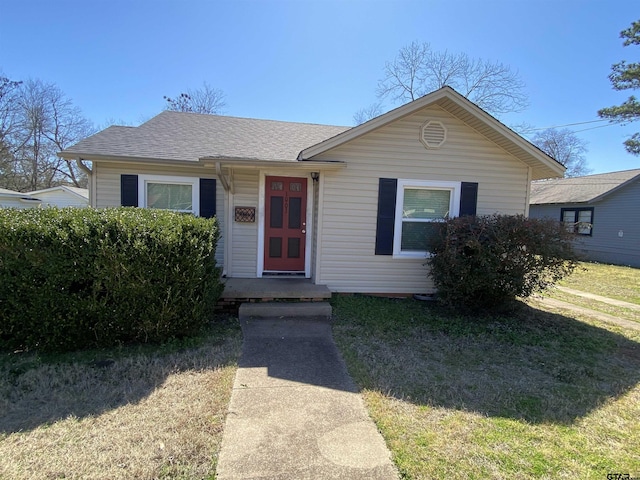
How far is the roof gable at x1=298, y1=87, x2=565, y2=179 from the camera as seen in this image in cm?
573

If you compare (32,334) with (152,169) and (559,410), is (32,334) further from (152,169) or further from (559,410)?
(559,410)

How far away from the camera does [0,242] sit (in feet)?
11.8

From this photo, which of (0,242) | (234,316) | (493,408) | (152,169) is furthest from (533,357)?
(152,169)

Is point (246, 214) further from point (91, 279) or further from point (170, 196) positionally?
point (91, 279)

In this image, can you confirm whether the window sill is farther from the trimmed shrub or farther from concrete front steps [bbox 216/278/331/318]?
concrete front steps [bbox 216/278/331/318]

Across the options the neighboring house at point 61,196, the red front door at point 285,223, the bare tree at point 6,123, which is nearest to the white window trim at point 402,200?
the red front door at point 285,223

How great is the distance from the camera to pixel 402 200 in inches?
247

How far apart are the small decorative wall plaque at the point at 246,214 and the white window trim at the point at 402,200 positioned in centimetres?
279

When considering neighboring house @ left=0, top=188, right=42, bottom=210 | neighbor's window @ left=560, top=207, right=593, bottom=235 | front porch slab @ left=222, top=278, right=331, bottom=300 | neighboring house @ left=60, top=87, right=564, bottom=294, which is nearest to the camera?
front porch slab @ left=222, top=278, right=331, bottom=300

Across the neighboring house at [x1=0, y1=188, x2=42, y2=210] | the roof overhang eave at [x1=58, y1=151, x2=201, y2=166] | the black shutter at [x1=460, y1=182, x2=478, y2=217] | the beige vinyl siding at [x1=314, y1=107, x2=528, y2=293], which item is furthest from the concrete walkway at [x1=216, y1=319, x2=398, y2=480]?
the neighboring house at [x1=0, y1=188, x2=42, y2=210]

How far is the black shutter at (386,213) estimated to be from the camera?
6188 mm

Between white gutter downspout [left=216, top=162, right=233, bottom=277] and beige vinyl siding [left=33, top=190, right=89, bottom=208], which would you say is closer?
white gutter downspout [left=216, top=162, right=233, bottom=277]

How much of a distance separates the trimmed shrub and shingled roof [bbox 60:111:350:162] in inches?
136

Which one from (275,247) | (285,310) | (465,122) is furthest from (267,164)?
(465,122)
